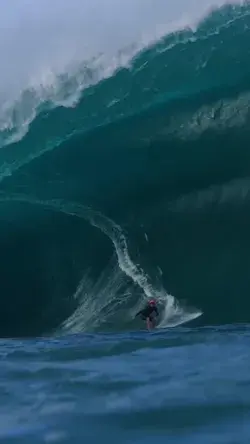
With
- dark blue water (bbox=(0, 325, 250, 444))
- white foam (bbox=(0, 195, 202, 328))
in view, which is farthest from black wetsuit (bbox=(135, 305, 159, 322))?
dark blue water (bbox=(0, 325, 250, 444))

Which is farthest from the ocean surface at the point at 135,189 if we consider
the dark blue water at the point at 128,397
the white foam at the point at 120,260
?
the dark blue water at the point at 128,397

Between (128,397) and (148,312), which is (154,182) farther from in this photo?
(128,397)

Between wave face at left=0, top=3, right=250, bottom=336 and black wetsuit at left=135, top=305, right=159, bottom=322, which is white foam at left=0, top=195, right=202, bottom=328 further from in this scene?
black wetsuit at left=135, top=305, right=159, bottom=322

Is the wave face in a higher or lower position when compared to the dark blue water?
higher

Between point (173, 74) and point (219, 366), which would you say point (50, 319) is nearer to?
point (173, 74)

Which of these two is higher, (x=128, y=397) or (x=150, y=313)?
(x=150, y=313)

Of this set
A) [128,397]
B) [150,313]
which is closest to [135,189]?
[150,313]

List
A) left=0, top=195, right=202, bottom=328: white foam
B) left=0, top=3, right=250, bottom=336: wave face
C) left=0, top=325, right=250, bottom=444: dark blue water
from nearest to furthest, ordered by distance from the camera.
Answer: left=0, top=325, right=250, bottom=444: dark blue water, left=0, top=195, right=202, bottom=328: white foam, left=0, top=3, right=250, bottom=336: wave face

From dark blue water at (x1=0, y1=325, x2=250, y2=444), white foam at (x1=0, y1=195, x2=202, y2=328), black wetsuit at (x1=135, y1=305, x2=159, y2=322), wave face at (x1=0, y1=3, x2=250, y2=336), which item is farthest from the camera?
wave face at (x1=0, y1=3, x2=250, y2=336)
